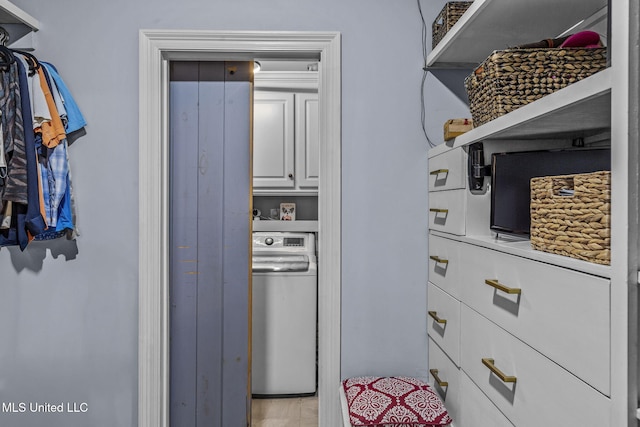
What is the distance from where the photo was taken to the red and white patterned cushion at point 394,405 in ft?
5.54

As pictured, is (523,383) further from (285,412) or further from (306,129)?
(306,129)

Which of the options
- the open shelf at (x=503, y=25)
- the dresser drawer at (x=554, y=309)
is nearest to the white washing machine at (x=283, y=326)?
the open shelf at (x=503, y=25)

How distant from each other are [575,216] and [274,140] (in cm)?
266

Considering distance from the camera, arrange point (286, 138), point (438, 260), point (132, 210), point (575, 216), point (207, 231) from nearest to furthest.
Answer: point (575, 216)
point (438, 260)
point (132, 210)
point (207, 231)
point (286, 138)

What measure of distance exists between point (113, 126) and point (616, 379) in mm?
2001

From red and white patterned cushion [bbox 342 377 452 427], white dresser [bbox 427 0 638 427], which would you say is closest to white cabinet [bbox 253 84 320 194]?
white dresser [bbox 427 0 638 427]

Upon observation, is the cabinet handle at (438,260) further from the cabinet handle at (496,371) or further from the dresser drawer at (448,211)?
the cabinet handle at (496,371)

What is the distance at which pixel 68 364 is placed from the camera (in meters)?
2.12

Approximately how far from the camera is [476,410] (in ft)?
4.98

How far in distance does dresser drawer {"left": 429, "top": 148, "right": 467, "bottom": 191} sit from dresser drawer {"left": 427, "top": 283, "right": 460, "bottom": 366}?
41 centimetres

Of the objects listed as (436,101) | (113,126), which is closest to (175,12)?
(113,126)

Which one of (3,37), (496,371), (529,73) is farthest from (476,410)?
(3,37)

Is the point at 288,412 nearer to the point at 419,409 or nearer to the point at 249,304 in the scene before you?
the point at 249,304

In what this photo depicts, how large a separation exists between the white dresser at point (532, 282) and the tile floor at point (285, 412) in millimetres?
1035
